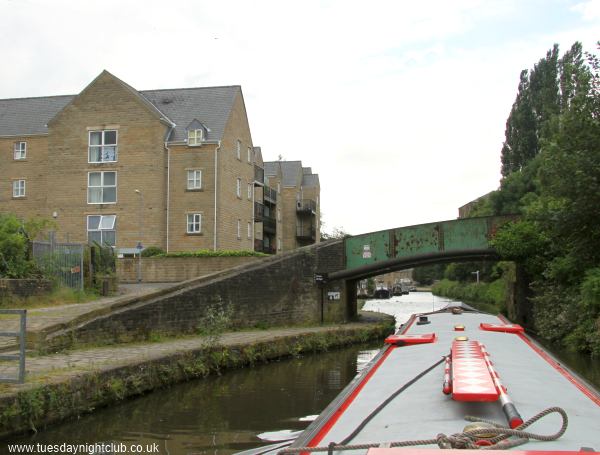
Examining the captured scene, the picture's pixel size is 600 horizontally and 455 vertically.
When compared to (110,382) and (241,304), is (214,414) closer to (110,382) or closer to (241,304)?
(110,382)

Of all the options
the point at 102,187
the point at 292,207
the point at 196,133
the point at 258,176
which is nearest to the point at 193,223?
the point at 196,133

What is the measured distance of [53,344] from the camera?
9.58 m

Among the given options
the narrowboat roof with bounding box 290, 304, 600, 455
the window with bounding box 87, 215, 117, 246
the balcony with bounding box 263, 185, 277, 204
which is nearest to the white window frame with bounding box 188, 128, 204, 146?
the window with bounding box 87, 215, 117, 246

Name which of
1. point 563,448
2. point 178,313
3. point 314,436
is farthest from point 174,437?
point 178,313

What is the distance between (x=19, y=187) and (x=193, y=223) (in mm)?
9396

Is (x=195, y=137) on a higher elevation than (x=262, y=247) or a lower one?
higher

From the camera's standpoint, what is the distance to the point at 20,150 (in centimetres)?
2969

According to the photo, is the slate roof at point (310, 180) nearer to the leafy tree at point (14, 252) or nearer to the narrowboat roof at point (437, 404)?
the leafy tree at point (14, 252)

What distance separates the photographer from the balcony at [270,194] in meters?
40.2

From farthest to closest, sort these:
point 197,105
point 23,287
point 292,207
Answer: point 292,207, point 197,105, point 23,287

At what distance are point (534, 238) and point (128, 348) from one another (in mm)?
13038

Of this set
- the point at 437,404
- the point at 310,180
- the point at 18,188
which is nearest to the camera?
the point at 437,404

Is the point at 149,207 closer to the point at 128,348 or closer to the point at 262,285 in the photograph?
the point at 262,285

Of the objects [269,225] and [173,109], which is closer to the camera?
[173,109]
